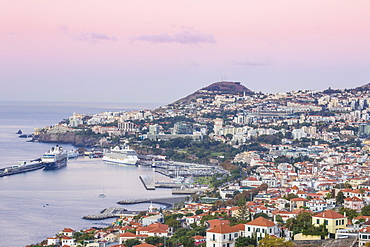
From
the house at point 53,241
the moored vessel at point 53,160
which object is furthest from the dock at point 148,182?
the house at point 53,241

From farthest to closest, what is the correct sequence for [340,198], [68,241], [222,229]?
[340,198], [68,241], [222,229]

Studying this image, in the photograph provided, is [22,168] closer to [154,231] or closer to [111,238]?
[111,238]

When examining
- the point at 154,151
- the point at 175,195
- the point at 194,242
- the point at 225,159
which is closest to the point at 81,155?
the point at 154,151

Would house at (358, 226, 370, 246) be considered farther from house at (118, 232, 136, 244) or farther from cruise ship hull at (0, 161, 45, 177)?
cruise ship hull at (0, 161, 45, 177)

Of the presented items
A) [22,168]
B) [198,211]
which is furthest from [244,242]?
[22,168]

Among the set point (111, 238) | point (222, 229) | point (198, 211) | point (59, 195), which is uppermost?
point (222, 229)

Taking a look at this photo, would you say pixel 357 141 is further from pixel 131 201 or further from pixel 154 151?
pixel 131 201

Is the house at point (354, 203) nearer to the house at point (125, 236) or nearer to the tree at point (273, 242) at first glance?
the house at point (125, 236)
